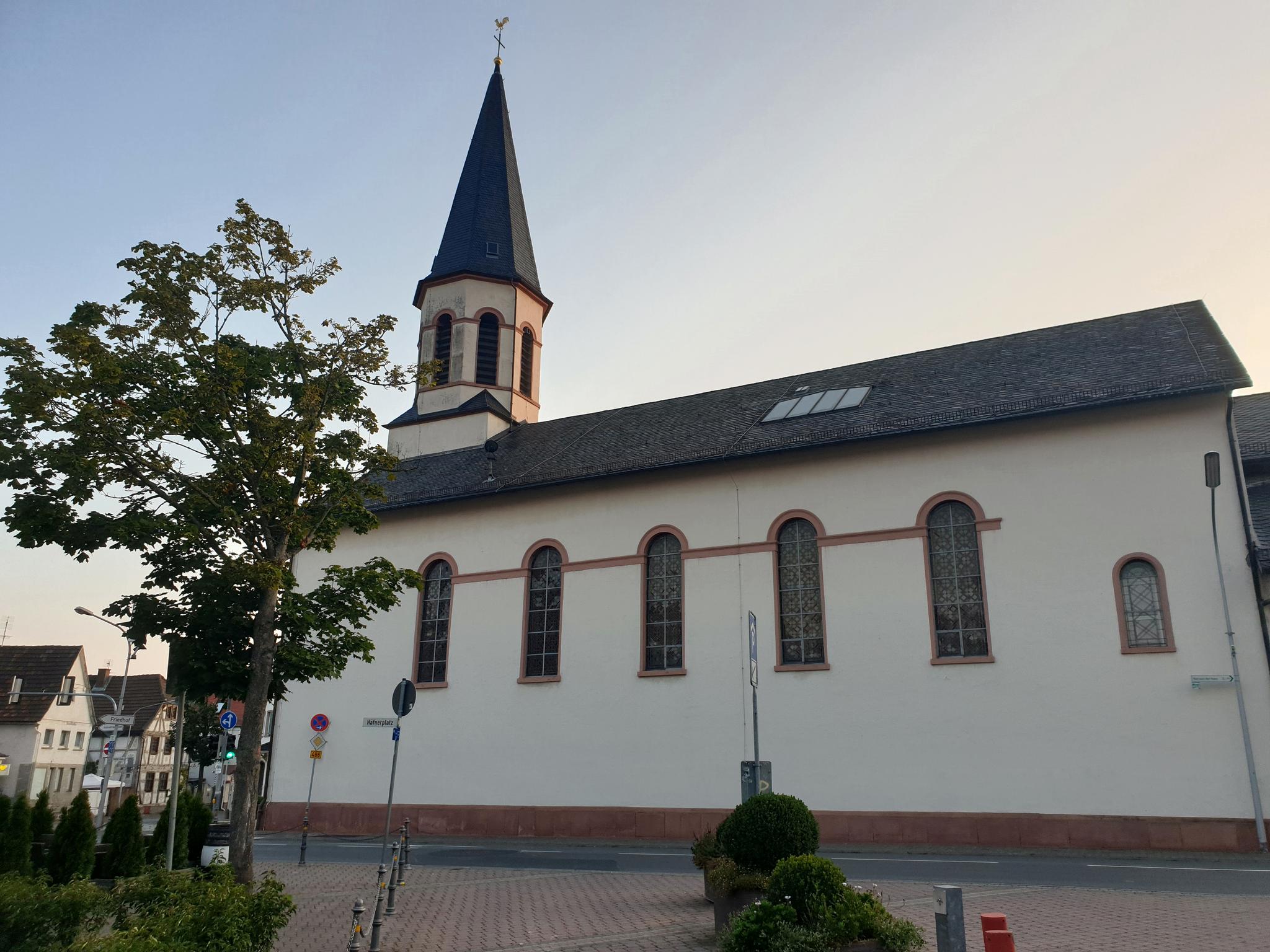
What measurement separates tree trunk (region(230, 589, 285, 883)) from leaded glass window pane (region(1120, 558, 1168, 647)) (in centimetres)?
1286

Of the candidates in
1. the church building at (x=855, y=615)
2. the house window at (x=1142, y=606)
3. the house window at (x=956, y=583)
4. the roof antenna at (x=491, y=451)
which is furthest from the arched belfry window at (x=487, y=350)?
the house window at (x=1142, y=606)

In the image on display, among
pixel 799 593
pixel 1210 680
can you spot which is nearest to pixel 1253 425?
pixel 1210 680

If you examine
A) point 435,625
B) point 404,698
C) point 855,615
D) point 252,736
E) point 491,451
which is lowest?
point 252,736

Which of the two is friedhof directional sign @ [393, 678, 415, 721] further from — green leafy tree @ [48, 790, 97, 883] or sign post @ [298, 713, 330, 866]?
sign post @ [298, 713, 330, 866]

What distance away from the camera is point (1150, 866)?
13.0m

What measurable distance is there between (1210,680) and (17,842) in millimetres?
16721

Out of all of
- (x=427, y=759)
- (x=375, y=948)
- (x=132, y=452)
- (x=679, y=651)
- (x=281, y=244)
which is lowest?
(x=375, y=948)

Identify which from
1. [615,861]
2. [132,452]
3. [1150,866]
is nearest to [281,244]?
[132,452]

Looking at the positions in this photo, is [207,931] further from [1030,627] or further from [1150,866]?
[1030,627]

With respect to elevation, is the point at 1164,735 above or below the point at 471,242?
below

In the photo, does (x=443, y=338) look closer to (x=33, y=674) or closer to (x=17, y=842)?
(x=17, y=842)

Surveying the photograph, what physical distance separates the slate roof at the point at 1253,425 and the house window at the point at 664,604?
10.2m

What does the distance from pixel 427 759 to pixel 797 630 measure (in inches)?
347

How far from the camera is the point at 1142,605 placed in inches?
619
